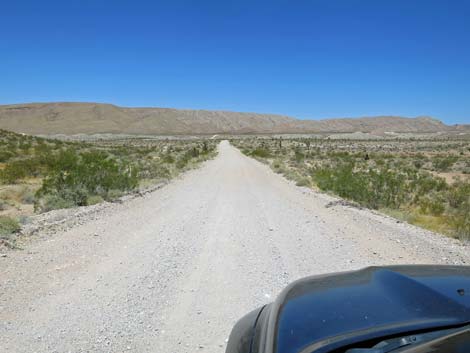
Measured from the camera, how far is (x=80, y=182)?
14.4 m

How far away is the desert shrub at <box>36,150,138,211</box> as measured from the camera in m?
13.3

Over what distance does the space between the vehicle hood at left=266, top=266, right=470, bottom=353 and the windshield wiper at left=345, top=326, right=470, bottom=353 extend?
40mm

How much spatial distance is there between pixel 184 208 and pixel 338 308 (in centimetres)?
1048

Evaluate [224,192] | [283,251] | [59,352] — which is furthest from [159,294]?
[224,192]

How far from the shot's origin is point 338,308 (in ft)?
7.12

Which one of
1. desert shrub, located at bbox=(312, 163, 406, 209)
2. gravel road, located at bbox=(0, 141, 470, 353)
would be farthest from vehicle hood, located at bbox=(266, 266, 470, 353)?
desert shrub, located at bbox=(312, 163, 406, 209)

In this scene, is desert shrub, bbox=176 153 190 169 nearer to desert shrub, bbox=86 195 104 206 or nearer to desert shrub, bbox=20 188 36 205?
desert shrub, bbox=20 188 36 205

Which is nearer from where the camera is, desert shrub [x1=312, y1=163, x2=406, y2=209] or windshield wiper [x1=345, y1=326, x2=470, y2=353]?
windshield wiper [x1=345, y1=326, x2=470, y2=353]

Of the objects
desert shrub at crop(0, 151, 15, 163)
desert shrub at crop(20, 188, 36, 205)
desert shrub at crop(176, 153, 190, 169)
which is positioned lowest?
desert shrub at crop(176, 153, 190, 169)

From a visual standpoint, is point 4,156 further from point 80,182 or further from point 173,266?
point 173,266

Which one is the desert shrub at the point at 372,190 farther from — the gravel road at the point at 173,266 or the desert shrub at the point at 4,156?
the desert shrub at the point at 4,156

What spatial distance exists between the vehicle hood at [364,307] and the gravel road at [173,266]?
2.17 m

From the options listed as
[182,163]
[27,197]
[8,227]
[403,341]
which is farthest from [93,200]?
[182,163]

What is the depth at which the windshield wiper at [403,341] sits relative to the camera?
68.9 inches
